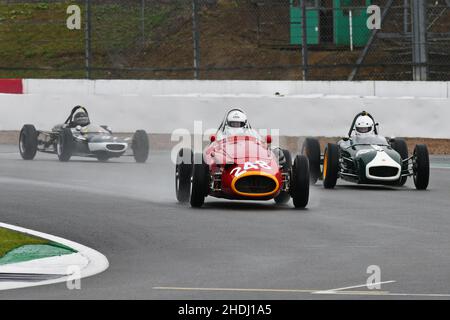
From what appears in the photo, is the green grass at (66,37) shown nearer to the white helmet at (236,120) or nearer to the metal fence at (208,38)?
the metal fence at (208,38)

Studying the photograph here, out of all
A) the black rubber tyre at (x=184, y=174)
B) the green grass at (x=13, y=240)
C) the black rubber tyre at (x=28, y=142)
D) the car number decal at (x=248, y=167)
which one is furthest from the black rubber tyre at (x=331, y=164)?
the black rubber tyre at (x=28, y=142)

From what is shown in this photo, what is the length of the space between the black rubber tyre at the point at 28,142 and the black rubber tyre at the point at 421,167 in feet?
27.4

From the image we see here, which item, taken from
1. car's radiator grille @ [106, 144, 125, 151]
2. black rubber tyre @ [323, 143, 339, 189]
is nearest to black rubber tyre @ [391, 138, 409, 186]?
black rubber tyre @ [323, 143, 339, 189]

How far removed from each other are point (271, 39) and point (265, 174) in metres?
24.1

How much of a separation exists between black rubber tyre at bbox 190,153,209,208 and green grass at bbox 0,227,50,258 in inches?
135

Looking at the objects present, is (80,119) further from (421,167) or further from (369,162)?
(421,167)

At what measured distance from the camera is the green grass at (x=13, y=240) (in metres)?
12.8

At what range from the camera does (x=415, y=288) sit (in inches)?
425

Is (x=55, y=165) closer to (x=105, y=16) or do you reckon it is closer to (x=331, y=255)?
(x=331, y=255)

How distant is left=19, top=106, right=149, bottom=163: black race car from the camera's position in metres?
25.2

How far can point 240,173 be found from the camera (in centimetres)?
1691

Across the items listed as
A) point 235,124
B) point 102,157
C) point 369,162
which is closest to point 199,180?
point 235,124

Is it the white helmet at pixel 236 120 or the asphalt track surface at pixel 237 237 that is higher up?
the white helmet at pixel 236 120

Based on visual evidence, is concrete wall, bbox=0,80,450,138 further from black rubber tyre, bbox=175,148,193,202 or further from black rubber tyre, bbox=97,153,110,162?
black rubber tyre, bbox=175,148,193,202
